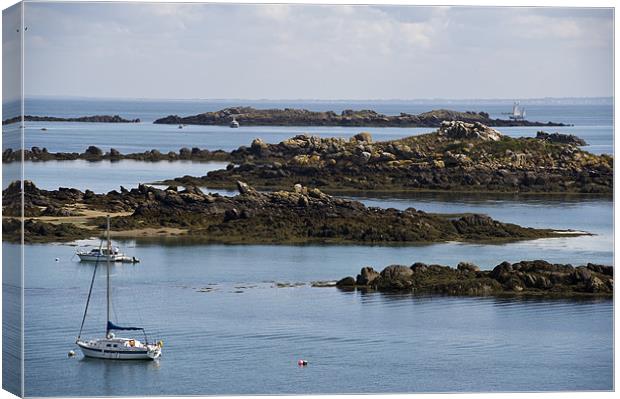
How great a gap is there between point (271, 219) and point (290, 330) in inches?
70.5

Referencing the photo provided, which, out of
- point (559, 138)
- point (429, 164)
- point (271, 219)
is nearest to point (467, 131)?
point (429, 164)

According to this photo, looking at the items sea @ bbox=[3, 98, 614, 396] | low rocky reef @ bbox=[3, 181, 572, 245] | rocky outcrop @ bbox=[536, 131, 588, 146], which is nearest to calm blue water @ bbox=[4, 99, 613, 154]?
sea @ bbox=[3, 98, 614, 396]

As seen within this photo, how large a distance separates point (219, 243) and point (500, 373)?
4076 mm

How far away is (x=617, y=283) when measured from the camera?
23656 mm

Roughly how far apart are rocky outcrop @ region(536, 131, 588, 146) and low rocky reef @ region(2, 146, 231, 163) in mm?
4246

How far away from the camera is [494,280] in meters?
24.4

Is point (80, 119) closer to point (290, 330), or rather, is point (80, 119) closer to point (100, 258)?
point (100, 258)

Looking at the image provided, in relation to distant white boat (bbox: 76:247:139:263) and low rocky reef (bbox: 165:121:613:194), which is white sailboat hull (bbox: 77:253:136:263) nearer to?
distant white boat (bbox: 76:247:139:263)

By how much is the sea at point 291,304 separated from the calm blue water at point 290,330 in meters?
0.02

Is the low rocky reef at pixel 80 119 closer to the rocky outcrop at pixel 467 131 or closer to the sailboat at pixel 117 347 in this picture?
the sailboat at pixel 117 347

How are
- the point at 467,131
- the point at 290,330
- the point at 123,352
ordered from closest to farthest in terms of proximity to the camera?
the point at 123,352 → the point at 290,330 → the point at 467,131

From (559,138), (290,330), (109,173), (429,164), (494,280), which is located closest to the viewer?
(290,330)

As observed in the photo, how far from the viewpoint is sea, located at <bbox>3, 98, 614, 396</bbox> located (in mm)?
22281

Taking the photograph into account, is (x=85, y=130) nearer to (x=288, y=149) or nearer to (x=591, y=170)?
(x=288, y=149)
